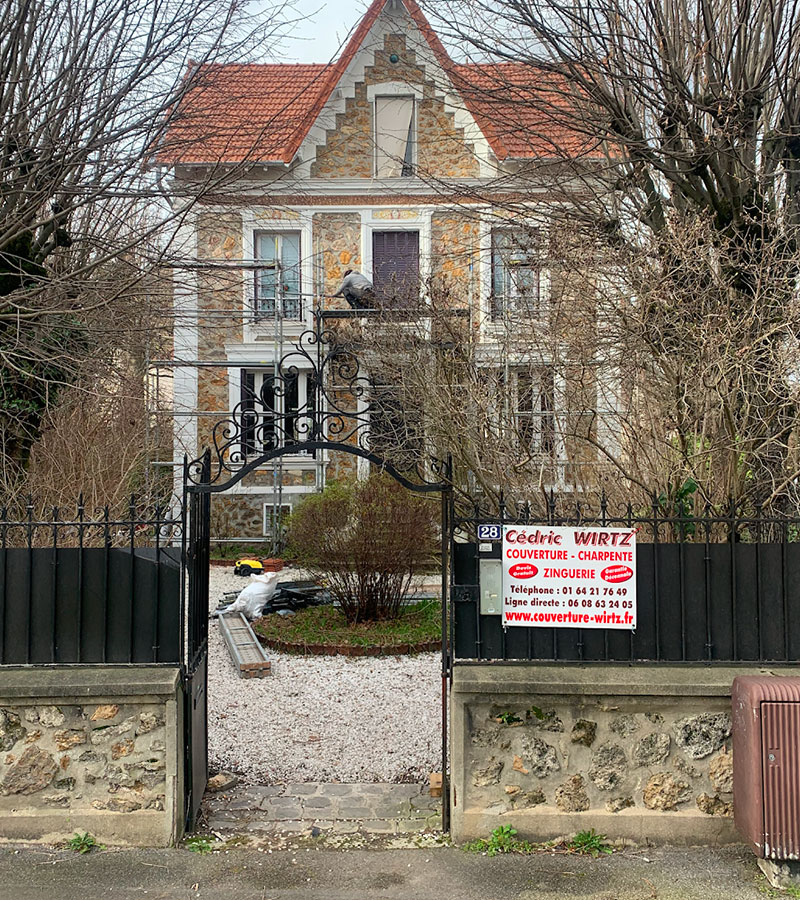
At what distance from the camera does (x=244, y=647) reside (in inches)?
426

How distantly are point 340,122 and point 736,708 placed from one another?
16071 millimetres

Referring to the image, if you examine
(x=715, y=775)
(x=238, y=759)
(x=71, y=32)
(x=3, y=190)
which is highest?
(x=71, y=32)

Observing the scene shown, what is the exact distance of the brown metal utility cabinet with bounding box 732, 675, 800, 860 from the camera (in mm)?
4562

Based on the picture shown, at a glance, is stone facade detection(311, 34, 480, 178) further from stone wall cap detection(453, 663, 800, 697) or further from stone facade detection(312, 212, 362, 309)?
stone wall cap detection(453, 663, 800, 697)

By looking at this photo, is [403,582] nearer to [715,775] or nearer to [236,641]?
[236,641]

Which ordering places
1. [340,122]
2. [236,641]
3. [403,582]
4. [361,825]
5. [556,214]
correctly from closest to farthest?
[361,825] → [556,214] → [236,641] → [403,582] → [340,122]

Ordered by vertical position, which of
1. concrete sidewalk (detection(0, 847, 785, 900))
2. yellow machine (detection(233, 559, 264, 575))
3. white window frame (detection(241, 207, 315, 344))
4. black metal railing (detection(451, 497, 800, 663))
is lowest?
concrete sidewalk (detection(0, 847, 785, 900))

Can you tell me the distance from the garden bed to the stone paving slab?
4266 millimetres

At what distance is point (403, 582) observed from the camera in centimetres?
1231

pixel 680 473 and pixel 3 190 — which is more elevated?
pixel 3 190

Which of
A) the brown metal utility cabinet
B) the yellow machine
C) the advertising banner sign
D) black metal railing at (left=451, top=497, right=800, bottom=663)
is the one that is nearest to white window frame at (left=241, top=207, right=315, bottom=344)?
the yellow machine

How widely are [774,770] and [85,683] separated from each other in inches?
150

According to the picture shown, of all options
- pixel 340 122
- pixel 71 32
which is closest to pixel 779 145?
pixel 71 32

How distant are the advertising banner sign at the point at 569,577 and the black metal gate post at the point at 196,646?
198 cm
